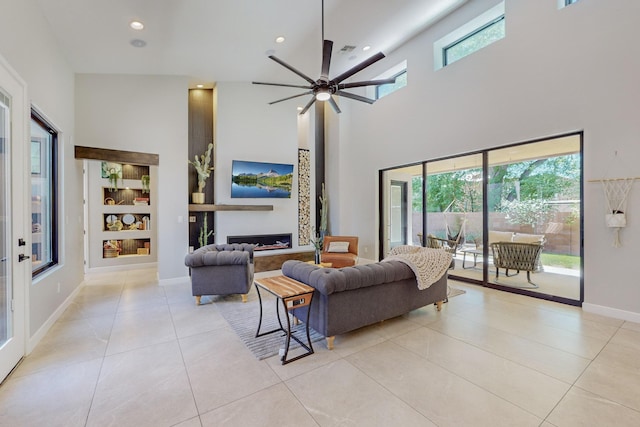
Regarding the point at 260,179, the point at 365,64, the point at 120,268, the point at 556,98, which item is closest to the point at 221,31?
the point at 365,64

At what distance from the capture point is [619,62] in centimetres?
355

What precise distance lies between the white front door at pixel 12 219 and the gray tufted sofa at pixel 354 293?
248cm

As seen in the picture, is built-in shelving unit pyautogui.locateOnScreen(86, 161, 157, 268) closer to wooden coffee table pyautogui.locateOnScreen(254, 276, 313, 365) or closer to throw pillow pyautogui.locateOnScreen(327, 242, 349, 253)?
throw pillow pyautogui.locateOnScreen(327, 242, 349, 253)

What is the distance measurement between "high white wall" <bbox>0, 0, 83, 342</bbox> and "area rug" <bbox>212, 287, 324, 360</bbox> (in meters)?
1.95

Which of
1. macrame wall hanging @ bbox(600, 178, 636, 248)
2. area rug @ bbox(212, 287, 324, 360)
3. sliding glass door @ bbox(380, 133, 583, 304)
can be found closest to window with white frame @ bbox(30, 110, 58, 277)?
area rug @ bbox(212, 287, 324, 360)

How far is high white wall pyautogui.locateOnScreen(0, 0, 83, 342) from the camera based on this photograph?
8.70 feet

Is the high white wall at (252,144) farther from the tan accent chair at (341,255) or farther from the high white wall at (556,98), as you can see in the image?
the high white wall at (556,98)

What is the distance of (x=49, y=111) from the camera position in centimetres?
354

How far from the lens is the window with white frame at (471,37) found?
16.0ft

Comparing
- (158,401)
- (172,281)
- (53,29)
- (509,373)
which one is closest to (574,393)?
(509,373)

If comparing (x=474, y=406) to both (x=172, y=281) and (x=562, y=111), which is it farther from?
(x=172, y=281)

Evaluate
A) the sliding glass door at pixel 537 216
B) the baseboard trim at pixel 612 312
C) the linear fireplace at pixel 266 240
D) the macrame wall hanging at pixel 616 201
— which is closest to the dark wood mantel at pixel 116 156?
the linear fireplace at pixel 266 240

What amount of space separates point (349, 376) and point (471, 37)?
6.04m

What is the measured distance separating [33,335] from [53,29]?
3663mm
